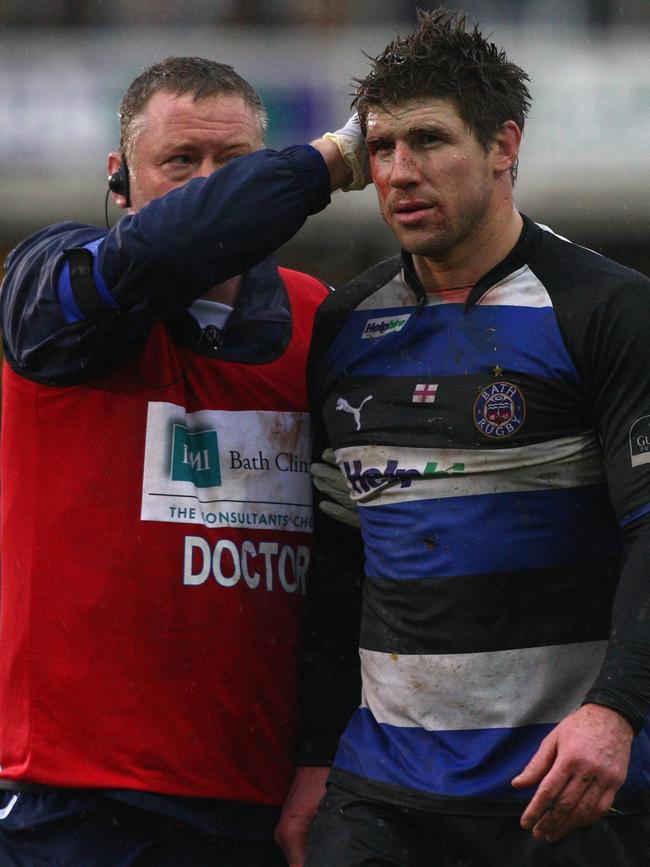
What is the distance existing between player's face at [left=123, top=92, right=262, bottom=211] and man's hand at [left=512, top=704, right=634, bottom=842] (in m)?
1.81

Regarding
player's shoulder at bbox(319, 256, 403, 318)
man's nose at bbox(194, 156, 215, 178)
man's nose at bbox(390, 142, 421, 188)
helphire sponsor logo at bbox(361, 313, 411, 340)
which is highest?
man's nose at bbox(390, 142, 421, 188)

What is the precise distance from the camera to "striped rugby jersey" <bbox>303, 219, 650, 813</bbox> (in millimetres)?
3312

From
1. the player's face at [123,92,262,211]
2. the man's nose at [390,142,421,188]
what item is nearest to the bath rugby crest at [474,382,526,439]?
the man's nose at [390,142,421,188]

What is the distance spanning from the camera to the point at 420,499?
11.4 feet

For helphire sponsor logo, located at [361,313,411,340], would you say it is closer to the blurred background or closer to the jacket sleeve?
the jacket sleeve

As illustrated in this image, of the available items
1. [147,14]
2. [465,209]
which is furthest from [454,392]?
[147,14]

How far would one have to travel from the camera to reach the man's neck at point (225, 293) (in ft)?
13.4

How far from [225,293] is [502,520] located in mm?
1123

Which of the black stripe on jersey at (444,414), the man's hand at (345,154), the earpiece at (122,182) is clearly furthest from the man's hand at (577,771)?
the earpiece at (122,182)

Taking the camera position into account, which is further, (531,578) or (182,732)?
(182,732)

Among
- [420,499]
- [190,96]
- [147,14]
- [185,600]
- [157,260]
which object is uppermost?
[147,14]

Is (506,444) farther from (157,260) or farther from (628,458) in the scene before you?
(157,260)

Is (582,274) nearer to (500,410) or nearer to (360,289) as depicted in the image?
(500,410)

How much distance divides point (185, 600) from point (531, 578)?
0.92 m
